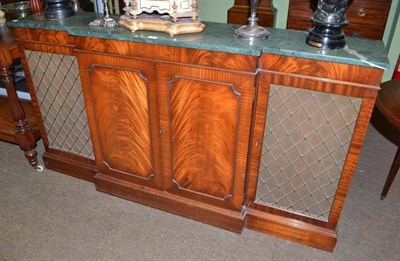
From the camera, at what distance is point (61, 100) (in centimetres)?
201

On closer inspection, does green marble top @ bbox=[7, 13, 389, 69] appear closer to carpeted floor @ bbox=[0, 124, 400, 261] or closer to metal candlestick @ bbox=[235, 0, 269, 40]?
metal candlestick @ bbox=[235, 0, 269, 40]

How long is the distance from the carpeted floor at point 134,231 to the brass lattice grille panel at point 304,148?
27cm

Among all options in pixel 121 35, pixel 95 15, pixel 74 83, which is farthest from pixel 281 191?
pixel 95 15

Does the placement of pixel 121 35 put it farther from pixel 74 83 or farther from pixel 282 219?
pixel 282 219

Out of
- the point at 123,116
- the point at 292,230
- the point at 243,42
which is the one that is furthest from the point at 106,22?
the point at 292,230

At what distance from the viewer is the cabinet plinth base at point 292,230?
1.72 metres

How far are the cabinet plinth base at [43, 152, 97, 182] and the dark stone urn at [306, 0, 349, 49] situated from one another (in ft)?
5.08

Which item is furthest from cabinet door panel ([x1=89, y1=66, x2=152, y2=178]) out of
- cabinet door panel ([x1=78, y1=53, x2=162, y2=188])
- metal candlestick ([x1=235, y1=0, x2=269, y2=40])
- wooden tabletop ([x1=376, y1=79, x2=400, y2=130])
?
wooden tabletop ([x1=376, y1=79, x2=400, y2=130])

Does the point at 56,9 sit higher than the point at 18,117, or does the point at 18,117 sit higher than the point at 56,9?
the point at 56,9

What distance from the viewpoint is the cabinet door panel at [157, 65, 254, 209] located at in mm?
1520

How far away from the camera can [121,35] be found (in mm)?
1562

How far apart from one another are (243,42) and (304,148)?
569 mm

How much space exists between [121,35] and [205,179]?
0.86m

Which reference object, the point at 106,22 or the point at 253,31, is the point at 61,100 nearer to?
the point at 106,22
